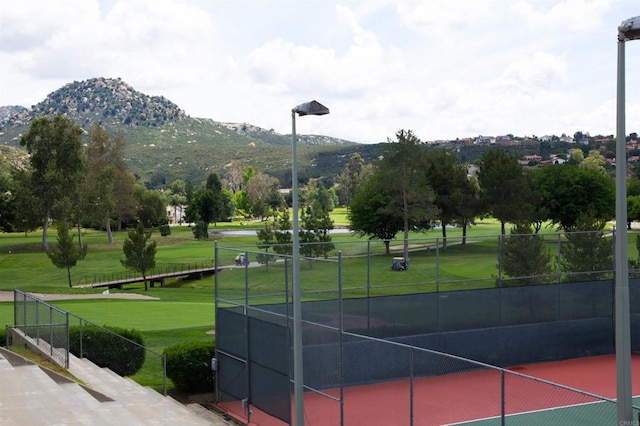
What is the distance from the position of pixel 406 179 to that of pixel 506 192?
443 inches

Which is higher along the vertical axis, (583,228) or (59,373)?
(583,228)

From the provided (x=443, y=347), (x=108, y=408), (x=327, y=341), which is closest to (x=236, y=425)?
(x=327, y=341)

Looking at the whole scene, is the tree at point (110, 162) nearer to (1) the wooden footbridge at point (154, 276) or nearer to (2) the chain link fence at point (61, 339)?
(1) the wooden footbridge at point (154, 276)

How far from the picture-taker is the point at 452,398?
20109 mm

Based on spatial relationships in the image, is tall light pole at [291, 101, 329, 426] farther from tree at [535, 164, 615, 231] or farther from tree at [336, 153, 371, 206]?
tree at [336, 153, 371, 206]

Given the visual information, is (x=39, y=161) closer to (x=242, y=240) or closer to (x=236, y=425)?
(x=242, y=240)

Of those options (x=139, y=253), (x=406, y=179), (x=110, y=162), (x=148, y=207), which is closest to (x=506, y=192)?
(x=406, y=179)

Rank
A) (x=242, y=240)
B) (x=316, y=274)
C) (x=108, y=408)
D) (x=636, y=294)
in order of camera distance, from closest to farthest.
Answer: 1. (x=108, y=408)
2. (x=636, y=294)
3. (x=316, y=274)
4. (x=242, y=240)

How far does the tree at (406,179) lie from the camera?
65938 millimetres

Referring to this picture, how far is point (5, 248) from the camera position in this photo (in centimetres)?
7725

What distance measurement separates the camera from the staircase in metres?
13.8

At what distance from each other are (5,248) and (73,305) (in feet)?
151

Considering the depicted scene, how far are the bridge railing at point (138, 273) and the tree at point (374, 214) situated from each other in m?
15.5

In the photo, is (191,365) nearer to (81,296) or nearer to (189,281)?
(81,296)
